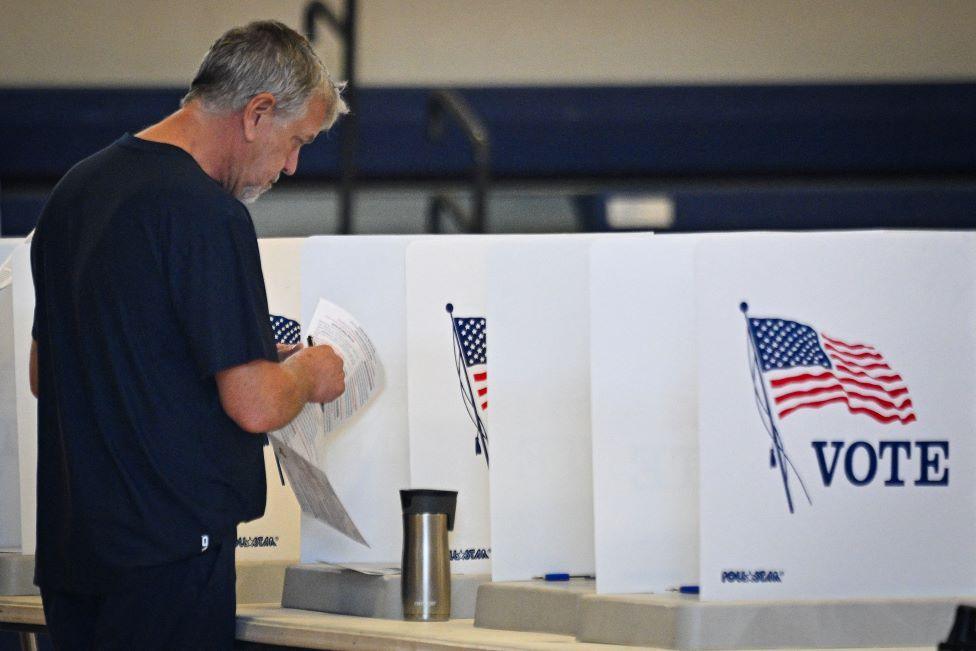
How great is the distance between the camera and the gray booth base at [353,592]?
1704 mm

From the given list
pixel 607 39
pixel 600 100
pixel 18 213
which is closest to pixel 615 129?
Result: pixel 600 100

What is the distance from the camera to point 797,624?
1.37m

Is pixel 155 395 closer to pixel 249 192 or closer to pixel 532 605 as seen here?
pixel 249 192

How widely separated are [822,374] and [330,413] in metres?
0.69

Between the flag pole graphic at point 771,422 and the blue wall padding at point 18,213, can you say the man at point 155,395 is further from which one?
the blue wall padding at point 18,213

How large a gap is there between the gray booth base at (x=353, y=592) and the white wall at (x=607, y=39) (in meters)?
2.95

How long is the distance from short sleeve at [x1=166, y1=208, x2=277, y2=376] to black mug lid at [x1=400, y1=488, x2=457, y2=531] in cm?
25

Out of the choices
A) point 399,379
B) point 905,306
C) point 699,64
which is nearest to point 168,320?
point 399,379

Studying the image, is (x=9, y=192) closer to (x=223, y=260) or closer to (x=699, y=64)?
(x=699, y=64)

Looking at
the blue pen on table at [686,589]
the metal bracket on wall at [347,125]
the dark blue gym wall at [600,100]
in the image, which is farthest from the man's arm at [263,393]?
the dark blue gym wall at [600,100]

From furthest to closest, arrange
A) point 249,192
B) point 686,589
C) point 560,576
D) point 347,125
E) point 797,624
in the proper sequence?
point 347,125 → point 249,192 → point 560,576 → point 686,589 → point 797,624

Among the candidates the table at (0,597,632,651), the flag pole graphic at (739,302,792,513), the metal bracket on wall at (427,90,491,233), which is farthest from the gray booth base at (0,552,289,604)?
the metal bracket on wall at (427,90,491,233)

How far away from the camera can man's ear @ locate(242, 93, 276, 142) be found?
1.68m

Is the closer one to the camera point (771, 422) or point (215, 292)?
point (771, 422)
